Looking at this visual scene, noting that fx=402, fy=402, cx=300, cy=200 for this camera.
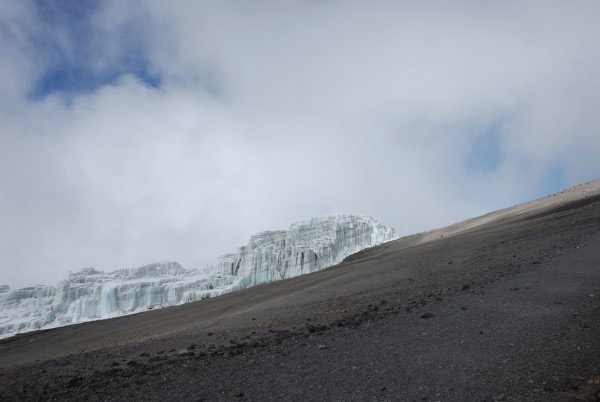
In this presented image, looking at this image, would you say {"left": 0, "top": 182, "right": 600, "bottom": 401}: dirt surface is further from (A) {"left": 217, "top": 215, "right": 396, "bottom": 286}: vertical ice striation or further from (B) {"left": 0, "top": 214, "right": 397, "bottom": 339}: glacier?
(A) {"left": 217, "top": 215, "right": 396, "bottom": 286}: vertical ice striation

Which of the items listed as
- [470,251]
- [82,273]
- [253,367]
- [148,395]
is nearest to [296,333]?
[253,367]

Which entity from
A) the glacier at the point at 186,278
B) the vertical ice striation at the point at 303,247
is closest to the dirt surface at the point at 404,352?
the glacier at the point at 186,278

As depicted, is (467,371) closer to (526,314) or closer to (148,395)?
(526,314)

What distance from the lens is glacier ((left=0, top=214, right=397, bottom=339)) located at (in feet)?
266

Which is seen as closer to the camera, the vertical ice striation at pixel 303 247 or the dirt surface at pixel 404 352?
the dirt surface at pixel 404 352

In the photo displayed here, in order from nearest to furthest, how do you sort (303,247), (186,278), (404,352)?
(404,352), (303,247), (186,278)

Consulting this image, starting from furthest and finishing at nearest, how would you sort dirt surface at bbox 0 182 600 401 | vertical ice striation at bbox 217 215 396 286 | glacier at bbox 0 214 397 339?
1. vertical ice striation at bbox 217 215 396 286
2. glacier at bbox 0 214 397 339
3. dirt surface at bbox 0 182 600 401

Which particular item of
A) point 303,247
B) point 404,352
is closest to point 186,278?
point 303,247

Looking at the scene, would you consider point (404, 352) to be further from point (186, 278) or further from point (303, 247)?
point (186, 278)

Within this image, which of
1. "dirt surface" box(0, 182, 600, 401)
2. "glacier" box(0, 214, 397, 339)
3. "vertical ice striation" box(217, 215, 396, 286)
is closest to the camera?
"dirt surface" box(0, 182, 600, 401)

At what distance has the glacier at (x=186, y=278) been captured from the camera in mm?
81062

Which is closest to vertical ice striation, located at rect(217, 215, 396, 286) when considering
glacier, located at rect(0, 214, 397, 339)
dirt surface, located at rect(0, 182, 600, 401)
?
glacier, located at rect(0, 214, 397, 339)

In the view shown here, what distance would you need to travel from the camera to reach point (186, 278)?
91625 mm

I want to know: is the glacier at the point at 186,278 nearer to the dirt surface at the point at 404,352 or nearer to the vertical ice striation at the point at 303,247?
the vertical ice striation at the point at 303,247
